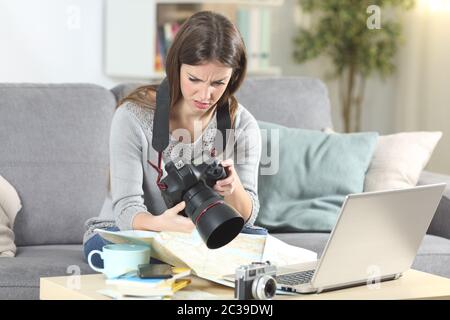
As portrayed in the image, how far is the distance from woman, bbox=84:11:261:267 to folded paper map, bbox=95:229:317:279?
119 millimetres

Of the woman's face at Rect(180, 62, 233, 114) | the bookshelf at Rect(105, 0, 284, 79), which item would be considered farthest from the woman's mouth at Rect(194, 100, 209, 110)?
the bookshelf at Rect(105, 0, 284, 79)

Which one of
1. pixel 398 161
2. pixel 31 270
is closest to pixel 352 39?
pixel 398 161

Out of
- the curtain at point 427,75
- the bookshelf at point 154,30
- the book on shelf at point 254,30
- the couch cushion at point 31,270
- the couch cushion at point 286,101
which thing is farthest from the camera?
the curtain at point 427,75

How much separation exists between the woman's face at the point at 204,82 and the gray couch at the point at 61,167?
0.59 m

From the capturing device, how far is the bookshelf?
3535 millimetres

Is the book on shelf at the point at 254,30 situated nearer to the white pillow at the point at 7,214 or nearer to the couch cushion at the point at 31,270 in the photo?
the white pillow at the point at 7,214

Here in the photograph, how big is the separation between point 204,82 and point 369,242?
22.7 inches

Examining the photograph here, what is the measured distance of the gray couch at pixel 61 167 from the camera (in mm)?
2383

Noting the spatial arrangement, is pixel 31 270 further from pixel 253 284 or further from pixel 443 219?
pixel 443 219

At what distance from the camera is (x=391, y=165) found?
263cm

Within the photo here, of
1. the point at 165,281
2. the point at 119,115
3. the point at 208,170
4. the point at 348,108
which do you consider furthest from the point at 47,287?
the point at 348,108

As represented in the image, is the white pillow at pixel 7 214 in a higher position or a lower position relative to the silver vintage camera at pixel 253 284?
lower

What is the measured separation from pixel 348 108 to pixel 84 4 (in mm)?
1565

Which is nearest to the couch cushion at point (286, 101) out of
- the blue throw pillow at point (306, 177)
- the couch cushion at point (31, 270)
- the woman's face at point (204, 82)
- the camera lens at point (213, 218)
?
the blue throw pillow at point (306, 177)
